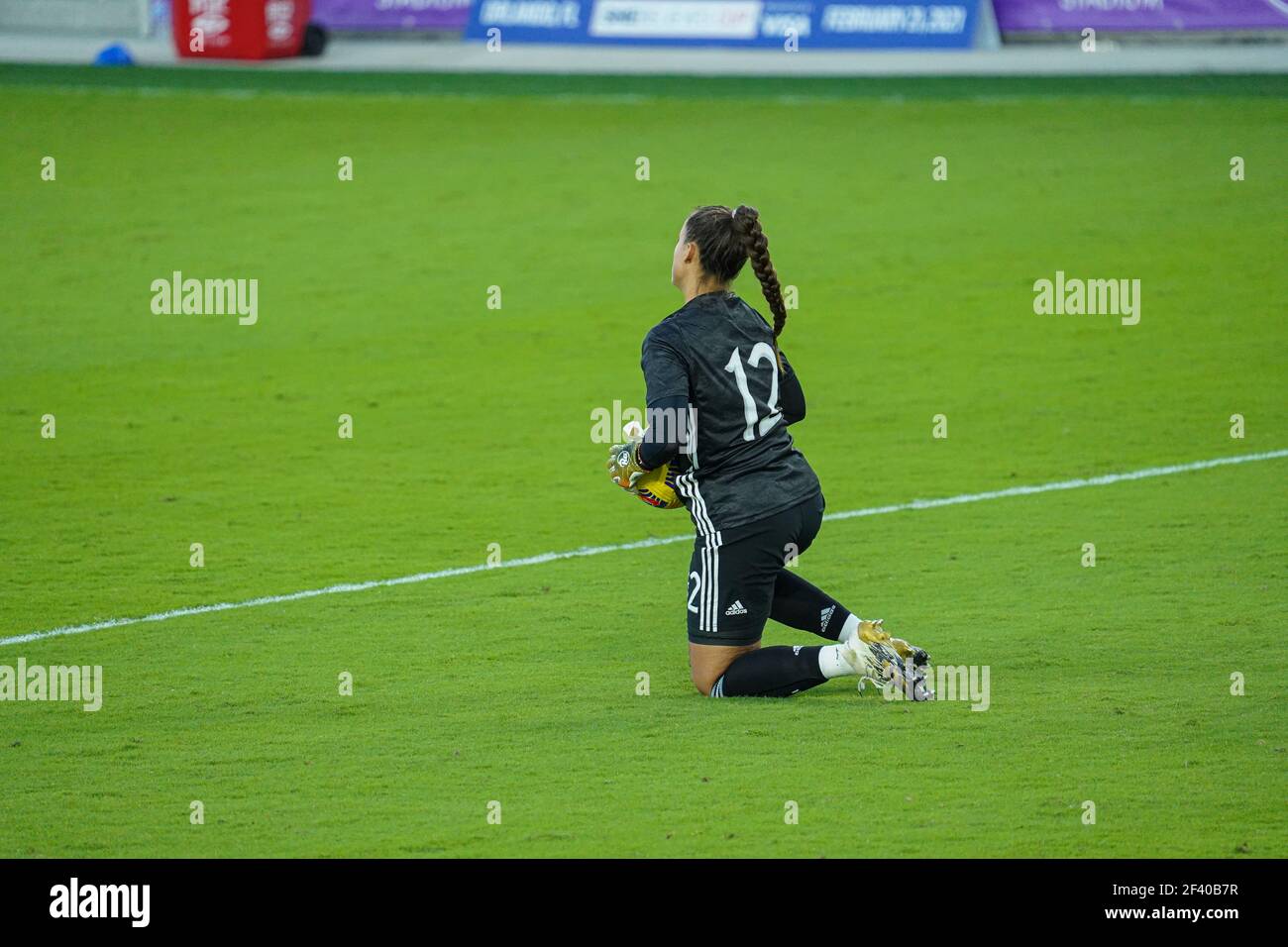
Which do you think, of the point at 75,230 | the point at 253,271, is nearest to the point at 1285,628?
the point at 253,271

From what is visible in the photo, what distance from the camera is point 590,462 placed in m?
11.7

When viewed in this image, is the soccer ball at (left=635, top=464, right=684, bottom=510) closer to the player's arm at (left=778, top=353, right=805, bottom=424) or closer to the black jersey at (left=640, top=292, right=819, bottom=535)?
the black jersey at (left=640, top=292, right=819, bottom=535)

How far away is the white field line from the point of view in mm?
8477

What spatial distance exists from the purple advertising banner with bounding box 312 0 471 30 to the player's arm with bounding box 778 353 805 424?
786 inches

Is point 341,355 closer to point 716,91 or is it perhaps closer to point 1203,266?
point 1203,266

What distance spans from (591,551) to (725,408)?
10.4 ft

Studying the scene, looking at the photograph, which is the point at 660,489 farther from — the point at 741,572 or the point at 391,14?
the point at 391,14

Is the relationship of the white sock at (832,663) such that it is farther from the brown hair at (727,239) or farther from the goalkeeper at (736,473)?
the brown hair at (727,239)

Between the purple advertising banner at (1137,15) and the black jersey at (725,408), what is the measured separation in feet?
58.5

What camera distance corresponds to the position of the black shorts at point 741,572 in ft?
22.2
